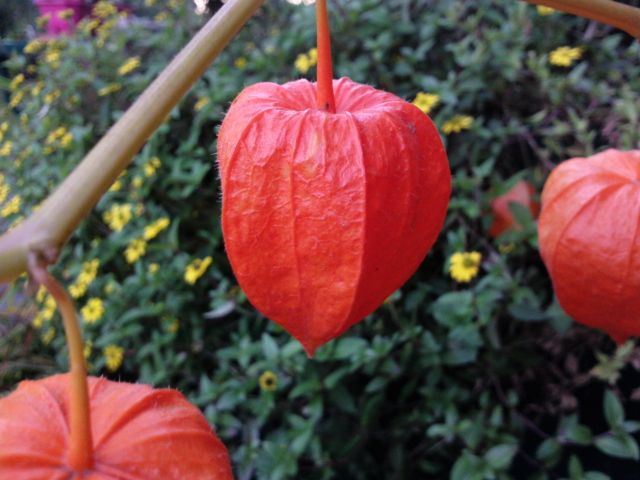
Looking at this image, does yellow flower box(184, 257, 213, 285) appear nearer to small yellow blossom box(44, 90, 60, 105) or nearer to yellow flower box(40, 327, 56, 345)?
yellow flower box(40, 327, 56, 345)

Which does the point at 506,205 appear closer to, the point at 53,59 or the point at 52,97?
the point at 52,97

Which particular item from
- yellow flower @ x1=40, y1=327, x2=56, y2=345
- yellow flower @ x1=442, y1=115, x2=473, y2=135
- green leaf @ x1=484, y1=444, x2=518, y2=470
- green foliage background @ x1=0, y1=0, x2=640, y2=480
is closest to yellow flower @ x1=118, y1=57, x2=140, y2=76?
green foliage background @ x1=0, y1=0, x2=640, y2=480

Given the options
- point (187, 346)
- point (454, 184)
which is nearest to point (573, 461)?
point (454, 184)

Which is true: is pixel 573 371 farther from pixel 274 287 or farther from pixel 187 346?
pixel 274 287

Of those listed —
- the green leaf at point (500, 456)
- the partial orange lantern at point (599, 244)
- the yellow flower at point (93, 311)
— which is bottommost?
the green leaf at point (500, 456)

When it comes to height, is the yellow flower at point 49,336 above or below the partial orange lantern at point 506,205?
below

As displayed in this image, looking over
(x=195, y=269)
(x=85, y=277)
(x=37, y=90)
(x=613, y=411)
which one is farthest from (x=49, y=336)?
(x=613, y=411)

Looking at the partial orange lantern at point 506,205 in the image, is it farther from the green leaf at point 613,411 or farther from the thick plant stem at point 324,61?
the thick plant stem at point 324,61

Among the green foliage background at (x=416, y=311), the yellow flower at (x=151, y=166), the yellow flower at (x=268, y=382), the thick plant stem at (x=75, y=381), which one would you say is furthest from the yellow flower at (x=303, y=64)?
the thick plant stem at (x=75, y=381)
